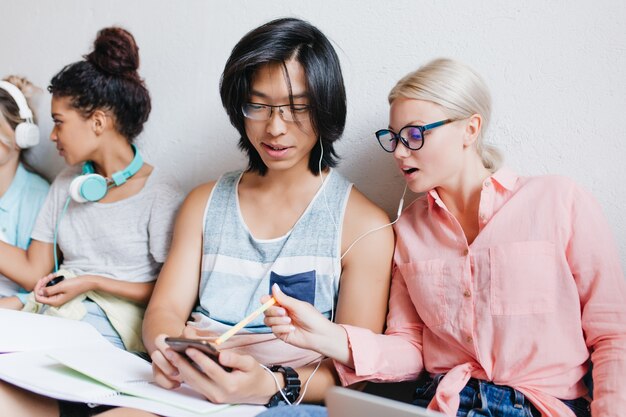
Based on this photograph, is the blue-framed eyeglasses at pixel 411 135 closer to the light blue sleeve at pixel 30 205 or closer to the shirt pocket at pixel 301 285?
the shirt pocket at pixel 301 285

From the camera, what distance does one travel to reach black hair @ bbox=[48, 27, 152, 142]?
5.88 ft

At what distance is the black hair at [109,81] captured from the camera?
179 centimetres

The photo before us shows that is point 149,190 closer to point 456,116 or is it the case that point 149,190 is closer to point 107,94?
point 107,94

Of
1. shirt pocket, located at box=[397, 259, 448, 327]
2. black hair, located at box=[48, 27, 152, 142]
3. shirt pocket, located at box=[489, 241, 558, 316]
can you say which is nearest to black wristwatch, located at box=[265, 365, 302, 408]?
shirt pocket, located at box=[397, 259, 448, 327]

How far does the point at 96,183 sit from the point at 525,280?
1.20m

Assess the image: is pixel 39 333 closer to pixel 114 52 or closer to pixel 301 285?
pixel 301 285

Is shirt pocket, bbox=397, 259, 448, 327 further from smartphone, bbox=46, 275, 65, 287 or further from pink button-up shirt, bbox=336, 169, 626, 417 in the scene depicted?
smartphone, bbox=46, 275, 65, 287

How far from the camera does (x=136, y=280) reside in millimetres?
1702

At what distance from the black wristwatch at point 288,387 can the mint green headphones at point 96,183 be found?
32.8 inches

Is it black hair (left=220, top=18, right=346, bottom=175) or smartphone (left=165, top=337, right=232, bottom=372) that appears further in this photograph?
black hair (left=220, top=18, right=346, bottom=175)

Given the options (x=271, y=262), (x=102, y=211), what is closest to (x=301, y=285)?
(x=271, y=262)

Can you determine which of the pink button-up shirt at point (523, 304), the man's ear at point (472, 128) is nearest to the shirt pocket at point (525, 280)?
the pink button-up shirt at point (523, 304)

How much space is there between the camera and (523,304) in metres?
1.14

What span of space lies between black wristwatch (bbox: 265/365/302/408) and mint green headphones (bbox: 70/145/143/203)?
832 mm
